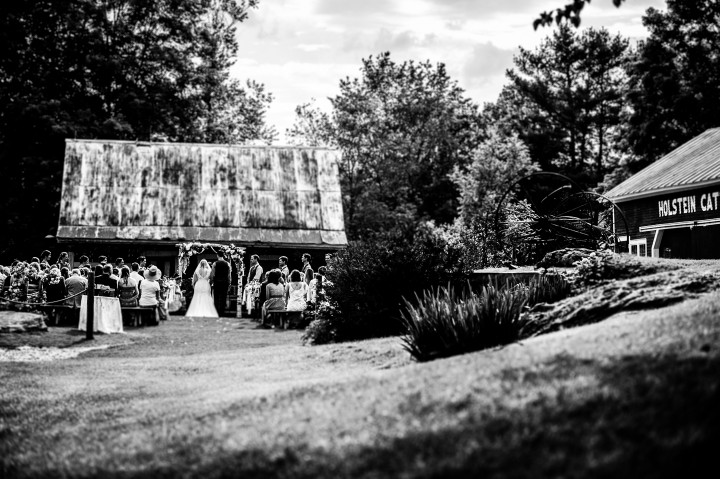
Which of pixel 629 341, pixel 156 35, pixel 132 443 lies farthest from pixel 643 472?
pixel 156 35

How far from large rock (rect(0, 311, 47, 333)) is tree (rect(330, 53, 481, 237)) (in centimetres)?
3252

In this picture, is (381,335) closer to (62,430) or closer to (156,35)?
(62,430)

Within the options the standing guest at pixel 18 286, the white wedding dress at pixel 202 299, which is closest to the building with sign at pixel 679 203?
the white wedding dress at pixel 202 299

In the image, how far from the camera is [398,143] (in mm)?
52906

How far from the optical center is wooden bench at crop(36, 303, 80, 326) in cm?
2028

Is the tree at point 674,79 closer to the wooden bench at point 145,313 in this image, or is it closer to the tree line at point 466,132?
the tree line at point 466,132

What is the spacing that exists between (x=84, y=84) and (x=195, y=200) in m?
11.3

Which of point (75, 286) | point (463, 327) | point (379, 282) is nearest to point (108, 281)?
point (75, 286)

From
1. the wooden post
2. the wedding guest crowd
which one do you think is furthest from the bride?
the wooden post

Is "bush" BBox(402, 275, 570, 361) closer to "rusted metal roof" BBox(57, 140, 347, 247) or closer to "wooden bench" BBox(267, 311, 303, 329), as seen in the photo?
"wooden bench" BBox(267, 311, 303, 329)

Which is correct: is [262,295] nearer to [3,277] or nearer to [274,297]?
[274,297]

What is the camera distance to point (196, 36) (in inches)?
1715

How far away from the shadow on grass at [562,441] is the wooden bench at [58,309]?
1487cm

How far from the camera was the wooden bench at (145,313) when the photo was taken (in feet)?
69.5
